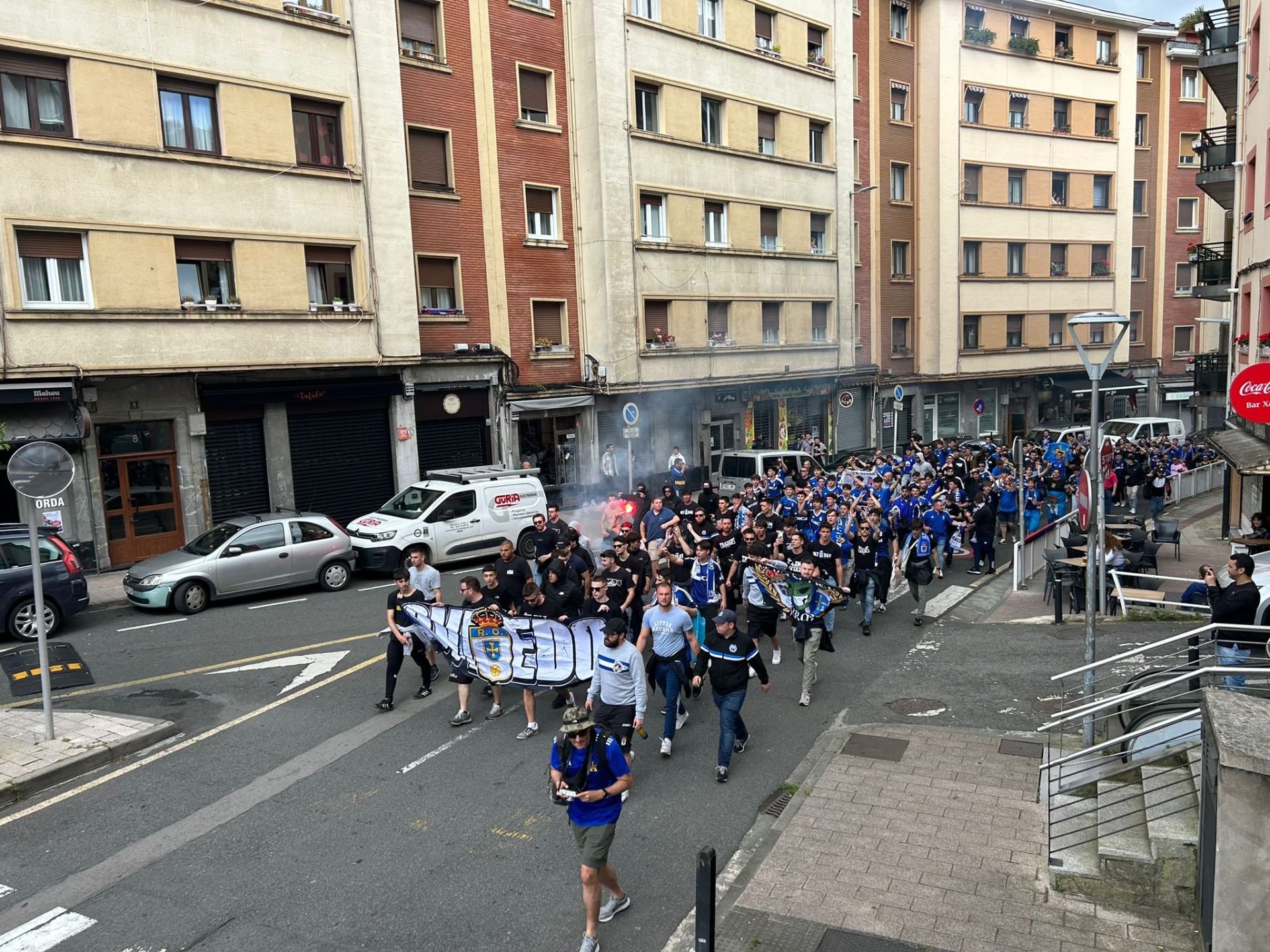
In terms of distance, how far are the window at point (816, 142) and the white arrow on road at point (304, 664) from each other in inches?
1087

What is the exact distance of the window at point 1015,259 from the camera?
137ft

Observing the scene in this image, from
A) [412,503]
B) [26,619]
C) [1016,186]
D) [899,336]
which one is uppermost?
[1016,186]

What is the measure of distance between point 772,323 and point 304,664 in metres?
24.6

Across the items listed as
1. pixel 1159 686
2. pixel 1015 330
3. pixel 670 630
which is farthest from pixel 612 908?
pixel 1015 330

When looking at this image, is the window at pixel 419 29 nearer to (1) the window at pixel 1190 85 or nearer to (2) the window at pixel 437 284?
(2) the window at pixel 437 284

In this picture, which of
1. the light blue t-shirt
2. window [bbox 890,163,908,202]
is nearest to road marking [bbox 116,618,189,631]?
the light blue t-shirt

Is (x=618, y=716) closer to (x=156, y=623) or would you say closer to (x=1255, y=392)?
(x=156, y=623)

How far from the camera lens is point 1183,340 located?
4809 cm

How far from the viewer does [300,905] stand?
6391 mm

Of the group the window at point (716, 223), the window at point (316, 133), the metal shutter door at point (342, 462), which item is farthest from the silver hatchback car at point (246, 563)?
the window at point (716, 223)

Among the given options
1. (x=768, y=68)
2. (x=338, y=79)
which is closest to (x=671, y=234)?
(x=768, y=68)

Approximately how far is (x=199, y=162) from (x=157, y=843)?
1623cm

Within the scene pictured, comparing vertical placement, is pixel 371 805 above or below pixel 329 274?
below

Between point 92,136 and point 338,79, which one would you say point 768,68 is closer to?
point 338,79
